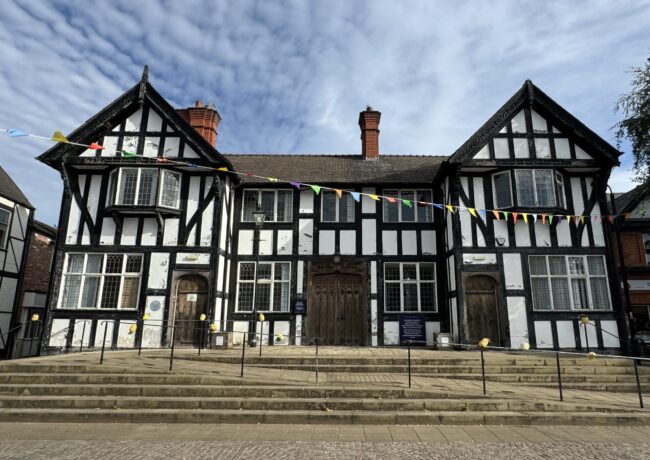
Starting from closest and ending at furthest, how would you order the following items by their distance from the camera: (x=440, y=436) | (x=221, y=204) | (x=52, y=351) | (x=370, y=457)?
(x=370, y=457)
(x=440, y=436)
(x=52, y=351)
(x=221, y=204)

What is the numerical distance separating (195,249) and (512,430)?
11528mm

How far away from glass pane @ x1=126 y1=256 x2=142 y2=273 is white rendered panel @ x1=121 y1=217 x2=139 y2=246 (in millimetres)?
554

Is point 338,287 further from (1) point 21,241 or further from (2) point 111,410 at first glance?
(1) point 21,241

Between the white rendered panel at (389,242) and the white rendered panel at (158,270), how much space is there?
8.43 m

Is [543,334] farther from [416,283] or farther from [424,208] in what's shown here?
[424,208]

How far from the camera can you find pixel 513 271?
14469 mm

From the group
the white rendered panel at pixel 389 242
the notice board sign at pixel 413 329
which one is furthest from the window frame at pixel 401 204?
the notice board sign at pixel 413 329

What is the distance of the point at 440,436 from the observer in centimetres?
680

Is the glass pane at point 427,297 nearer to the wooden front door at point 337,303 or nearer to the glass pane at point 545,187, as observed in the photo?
the wooden front door at point 337,303

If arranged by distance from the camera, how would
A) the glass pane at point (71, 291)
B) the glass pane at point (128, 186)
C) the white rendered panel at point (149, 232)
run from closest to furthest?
the glass pane at point (71, 291) < the glass pane at point (128, 186) < the white rendered panel at point (149, 232)

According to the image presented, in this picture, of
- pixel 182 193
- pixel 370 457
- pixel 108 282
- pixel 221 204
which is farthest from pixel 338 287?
pixel 370 457

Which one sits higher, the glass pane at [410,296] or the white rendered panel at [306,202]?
the white rendered panel at [306,202]

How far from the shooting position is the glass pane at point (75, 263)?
585 inches

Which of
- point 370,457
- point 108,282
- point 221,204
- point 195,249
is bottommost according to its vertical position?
point 370,457
